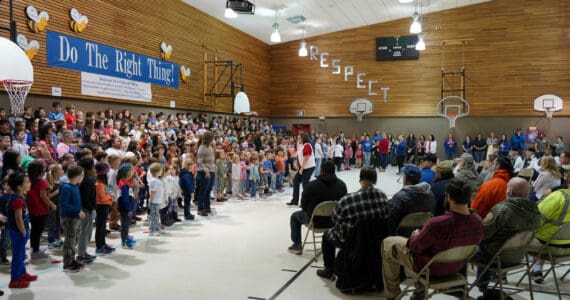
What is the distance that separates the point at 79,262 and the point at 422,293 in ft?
12.3

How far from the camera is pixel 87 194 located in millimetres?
4695

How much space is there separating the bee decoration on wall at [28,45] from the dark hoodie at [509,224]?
978 centimetres

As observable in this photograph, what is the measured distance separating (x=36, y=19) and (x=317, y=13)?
11322mm

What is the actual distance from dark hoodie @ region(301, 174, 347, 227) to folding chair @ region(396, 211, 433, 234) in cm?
102

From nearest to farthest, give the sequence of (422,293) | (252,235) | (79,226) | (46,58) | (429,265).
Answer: (429,265) → (422,293) → (79,226) → (252,235) → (46,58)

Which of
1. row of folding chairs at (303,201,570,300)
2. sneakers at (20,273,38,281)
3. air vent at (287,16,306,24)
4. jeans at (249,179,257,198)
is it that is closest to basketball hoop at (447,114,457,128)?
air vent at (287,16,306,24)

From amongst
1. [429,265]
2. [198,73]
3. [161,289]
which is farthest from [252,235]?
[198,73]

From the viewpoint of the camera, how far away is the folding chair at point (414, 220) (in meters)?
3.91

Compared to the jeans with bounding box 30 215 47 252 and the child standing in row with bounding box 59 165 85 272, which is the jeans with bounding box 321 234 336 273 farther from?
the jeans with bounding box 30 215 47 252

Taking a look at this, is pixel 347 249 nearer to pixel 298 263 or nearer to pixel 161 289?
pixel 298 263

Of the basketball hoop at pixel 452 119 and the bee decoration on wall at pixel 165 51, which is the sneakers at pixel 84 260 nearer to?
the bee decoration on wall at pixel 165 51

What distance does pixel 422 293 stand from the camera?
11.9 feet

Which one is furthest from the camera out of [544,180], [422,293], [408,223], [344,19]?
[344,19]

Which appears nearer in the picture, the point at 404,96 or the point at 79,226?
the point at 79,226
